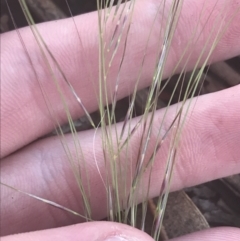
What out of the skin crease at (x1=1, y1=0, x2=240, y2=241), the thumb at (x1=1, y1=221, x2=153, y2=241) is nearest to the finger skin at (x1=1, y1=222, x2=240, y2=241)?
the thumb at (x1=1, y1=221, x2=153, y2=241)

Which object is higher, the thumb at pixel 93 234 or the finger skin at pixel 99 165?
the finger skin at pixel 99 165

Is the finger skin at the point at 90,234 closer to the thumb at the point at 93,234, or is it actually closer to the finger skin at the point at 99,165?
the thumb at the point at 93,234

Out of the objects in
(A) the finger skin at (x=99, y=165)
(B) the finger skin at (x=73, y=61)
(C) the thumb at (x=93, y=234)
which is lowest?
(C) the thumb at (x=93, y=234)

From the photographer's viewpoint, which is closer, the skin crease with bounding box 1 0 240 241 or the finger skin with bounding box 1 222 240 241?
the finger skin with bounding box 1 222 240 241

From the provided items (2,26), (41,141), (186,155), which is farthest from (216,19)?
(2,26)

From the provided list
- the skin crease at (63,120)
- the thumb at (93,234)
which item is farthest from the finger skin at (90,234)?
the skin crease at (63,120)

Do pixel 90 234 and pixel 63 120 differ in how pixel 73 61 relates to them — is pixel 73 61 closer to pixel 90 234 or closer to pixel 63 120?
pixel 63 120

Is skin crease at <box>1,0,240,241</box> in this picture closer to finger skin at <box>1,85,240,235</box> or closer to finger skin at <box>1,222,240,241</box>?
finger skin at <box>1,85,240,235</box>
